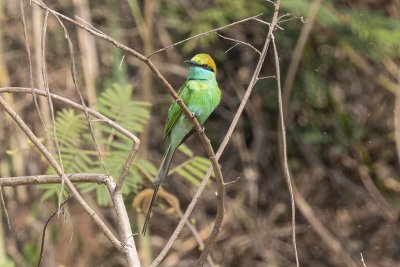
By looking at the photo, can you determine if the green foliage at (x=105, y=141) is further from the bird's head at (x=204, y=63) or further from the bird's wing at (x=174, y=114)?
the bird's head at (x=204, y=63)

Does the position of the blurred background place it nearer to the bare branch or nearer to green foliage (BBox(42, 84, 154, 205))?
green foliage (BBox(42, 84, 154, 205))

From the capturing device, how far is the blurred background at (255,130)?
5.05 metres

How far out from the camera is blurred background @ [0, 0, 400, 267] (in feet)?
16.6

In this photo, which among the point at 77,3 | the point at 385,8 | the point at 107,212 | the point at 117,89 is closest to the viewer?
the point at 117,89

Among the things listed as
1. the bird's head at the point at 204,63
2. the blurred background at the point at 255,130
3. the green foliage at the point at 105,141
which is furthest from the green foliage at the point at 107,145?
the blurred background at the point at 255,130

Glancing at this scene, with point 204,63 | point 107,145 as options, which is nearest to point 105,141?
point 107,145

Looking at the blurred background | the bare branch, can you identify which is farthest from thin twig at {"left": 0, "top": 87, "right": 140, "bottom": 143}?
the blurred background

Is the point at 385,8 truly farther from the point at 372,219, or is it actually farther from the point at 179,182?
the point at 179,182

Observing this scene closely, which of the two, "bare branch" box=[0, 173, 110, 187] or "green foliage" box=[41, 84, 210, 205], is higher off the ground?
"bare branch" box=[0, 173, 110, 187]

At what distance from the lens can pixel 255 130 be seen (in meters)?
5.65

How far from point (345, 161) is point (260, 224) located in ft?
2.40

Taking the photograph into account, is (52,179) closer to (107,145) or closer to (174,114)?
(174,114)

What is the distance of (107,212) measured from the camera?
18.6ft

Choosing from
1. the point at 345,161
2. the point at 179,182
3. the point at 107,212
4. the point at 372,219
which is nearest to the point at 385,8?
the point at 345,161
